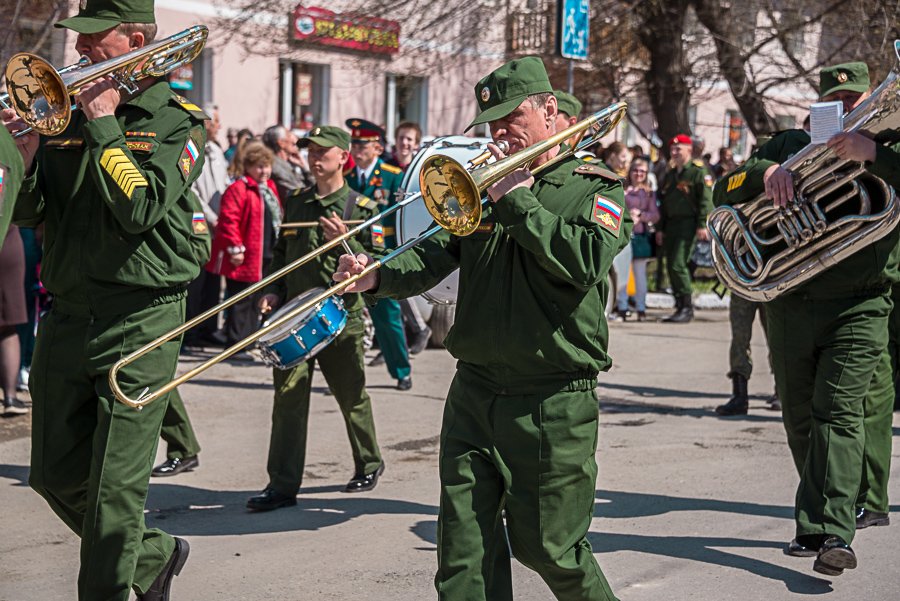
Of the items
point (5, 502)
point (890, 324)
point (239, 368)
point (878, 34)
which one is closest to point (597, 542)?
point (890, 324)

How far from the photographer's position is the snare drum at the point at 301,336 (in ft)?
17.5

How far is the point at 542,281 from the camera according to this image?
3.47 m

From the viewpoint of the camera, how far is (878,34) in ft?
47.5

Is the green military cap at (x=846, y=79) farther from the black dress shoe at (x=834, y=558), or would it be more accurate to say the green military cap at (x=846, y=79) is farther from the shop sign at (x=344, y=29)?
the shop sign at (x=344, y=29)

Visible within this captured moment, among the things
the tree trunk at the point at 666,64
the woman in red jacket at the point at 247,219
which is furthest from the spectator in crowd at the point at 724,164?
the woman in red jacket at the point at 247,219

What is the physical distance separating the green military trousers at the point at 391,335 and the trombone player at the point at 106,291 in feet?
15.0

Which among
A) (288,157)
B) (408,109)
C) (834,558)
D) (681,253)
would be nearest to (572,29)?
(288,157)

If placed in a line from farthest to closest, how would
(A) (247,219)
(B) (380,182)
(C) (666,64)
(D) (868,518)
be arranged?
(C) (666,64) < (A) (247,219) < (B) (380,182) < (D) (868,518)

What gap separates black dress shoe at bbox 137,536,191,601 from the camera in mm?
4043

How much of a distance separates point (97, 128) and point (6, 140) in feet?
3.67

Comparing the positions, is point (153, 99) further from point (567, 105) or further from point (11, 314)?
point (11, 314)

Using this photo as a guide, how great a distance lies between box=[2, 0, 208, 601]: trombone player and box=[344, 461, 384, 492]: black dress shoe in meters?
2.16

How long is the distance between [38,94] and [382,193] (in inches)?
190

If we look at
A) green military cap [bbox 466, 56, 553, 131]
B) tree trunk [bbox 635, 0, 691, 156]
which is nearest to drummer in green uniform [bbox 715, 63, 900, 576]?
green military cap [bbox 466, 56, 553, 131]
